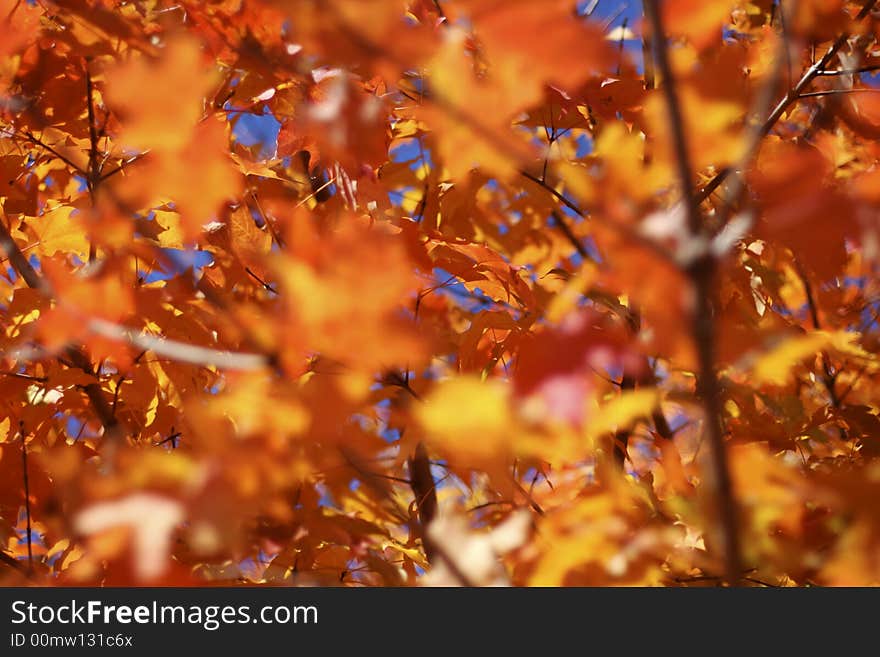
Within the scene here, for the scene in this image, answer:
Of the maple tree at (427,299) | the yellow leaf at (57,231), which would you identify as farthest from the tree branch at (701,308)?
the yellow leaf at (57,231)

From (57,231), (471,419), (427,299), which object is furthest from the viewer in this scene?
(427,299)

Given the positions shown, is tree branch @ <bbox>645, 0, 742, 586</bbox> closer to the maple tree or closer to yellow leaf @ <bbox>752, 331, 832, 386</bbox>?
the maple tree

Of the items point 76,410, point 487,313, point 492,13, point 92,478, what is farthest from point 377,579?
point 492,13

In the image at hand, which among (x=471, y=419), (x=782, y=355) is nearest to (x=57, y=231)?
(x=471, y=419)

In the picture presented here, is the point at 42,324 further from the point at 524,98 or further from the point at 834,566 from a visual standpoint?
the point at 834,566

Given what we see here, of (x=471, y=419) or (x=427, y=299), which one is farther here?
(x=427, y=299)

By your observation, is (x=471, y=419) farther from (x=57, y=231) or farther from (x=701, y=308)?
(x=57, y=231)

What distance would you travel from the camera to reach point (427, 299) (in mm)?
2205

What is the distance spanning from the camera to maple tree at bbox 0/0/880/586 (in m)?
0.64

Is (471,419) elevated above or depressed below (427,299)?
below

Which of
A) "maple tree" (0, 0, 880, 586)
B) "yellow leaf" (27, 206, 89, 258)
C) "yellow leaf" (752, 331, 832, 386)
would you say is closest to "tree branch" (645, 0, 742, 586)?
"maple tree" (0, 0, 880, 586)

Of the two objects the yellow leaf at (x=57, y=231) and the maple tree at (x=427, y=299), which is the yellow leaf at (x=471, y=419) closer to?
the maple tree at (x=427, y=299)

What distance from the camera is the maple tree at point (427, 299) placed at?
25.1 inches

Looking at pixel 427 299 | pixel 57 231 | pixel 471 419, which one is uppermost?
pixel 427 299
